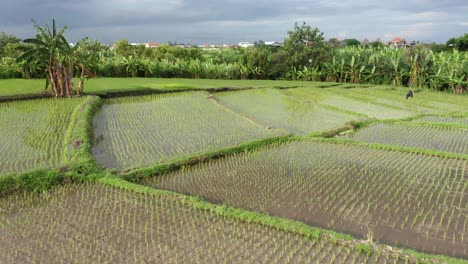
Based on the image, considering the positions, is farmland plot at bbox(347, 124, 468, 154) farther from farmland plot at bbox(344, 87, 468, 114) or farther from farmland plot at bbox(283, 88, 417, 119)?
farmland plot at bbox(344, 87, 468, 114)

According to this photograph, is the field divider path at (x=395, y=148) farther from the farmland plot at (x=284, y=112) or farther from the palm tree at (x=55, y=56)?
the palm tree at (x=55, y=56)

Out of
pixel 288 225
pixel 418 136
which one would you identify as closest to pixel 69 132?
pixel 288 225

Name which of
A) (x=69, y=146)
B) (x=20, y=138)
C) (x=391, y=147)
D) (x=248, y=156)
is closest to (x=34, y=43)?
(x=20, y=138)

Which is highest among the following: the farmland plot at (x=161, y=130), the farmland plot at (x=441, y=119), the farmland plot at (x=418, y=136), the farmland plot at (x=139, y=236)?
the farmland plot at (x=161, y=130)

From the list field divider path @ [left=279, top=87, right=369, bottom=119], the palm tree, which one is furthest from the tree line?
field divider path @ [left=279, top=87, right=369, bottom=119]

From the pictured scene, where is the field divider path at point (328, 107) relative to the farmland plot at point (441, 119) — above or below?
above

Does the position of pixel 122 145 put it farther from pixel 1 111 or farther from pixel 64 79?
pixel 64 79

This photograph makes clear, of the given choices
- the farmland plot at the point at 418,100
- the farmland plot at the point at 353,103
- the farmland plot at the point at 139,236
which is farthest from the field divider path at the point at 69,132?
the farmland plot at the point at 418,100
